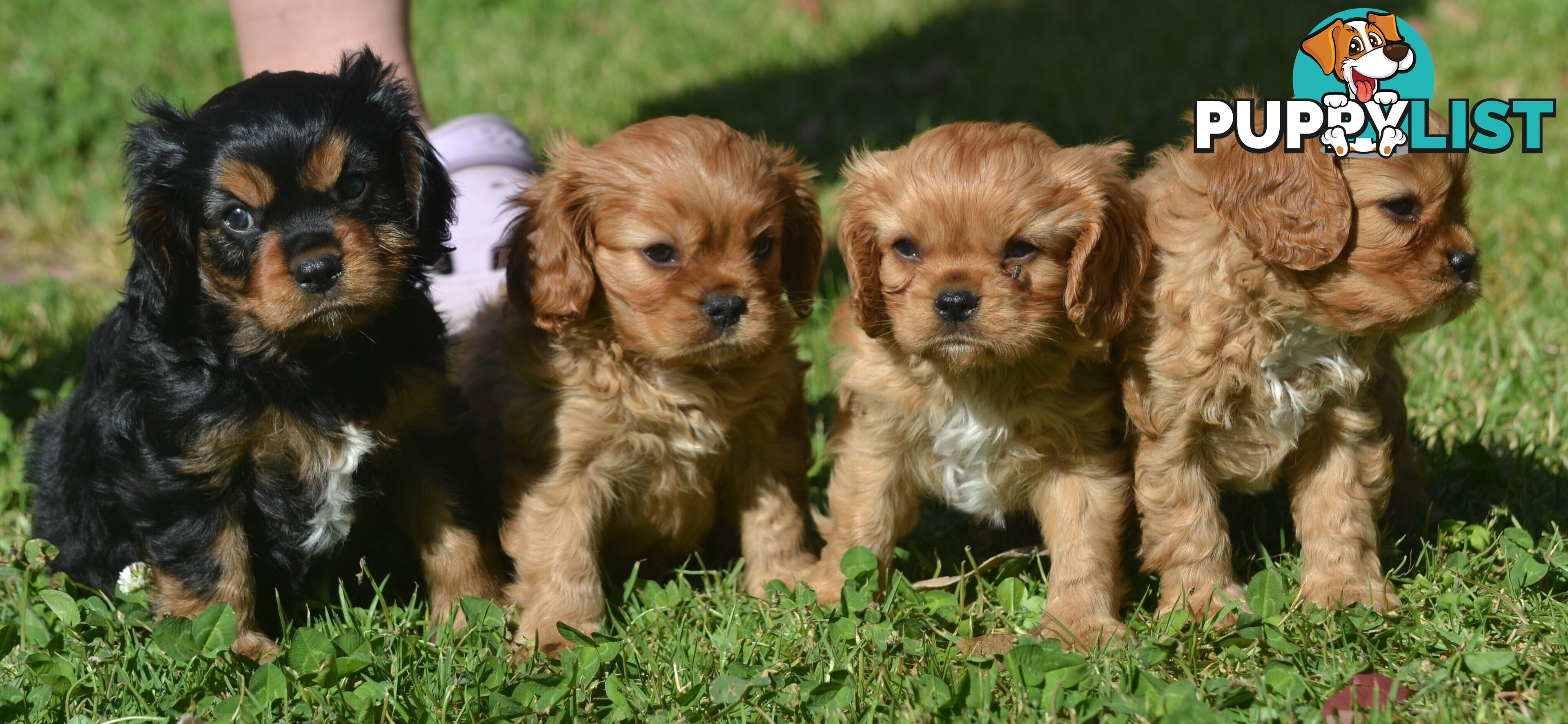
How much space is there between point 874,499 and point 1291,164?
4.65 ft

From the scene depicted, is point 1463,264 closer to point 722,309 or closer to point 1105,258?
point 1105,258

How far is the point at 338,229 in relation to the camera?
3.04 m

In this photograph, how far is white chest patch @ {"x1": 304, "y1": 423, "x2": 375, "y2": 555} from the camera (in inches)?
128

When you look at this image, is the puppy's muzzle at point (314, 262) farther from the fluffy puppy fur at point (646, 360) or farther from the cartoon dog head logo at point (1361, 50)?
the cartoon dog head logo at point (1361, 50)

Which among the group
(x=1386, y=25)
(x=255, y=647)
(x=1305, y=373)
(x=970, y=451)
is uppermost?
(x=1386, y=25)

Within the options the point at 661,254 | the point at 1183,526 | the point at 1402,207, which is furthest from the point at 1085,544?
the point at 661,254

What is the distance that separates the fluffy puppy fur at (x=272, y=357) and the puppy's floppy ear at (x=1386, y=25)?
281 centimetres

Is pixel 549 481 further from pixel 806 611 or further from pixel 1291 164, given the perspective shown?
pixel 1291 164

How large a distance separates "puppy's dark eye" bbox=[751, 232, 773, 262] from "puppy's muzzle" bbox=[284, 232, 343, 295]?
111 centimetres

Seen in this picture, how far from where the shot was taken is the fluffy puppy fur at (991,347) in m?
3.12

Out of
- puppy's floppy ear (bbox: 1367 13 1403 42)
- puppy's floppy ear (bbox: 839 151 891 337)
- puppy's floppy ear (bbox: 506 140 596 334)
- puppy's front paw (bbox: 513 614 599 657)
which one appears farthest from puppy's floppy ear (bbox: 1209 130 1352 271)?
puppy's front paw (bbox: 513 614 599 657)

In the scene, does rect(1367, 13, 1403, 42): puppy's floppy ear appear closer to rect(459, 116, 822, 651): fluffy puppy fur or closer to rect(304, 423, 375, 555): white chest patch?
rect(459, 116, 822, 651): fluffy puppy fur

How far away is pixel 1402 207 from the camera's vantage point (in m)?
3.05

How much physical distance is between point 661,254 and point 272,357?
1.04 m
